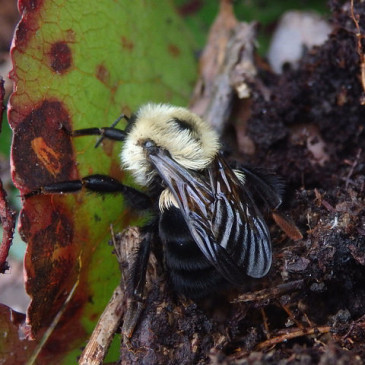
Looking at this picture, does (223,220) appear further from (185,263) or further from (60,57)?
(60,57)

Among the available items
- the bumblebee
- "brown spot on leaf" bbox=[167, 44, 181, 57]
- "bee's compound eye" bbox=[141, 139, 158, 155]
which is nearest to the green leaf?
the bumblebee

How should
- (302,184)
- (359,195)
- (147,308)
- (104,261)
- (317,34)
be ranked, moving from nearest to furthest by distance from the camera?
(147,308) → (359,195) → (104,261) → (302,184) → (317,34)

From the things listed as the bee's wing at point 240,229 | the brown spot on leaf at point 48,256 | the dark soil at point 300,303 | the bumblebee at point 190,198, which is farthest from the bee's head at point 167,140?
the dark soil at point 300,303

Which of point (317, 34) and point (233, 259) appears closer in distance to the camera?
point (233, 259)

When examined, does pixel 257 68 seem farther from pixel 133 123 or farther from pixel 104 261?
pixel 104 261

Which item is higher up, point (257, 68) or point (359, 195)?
point (257, 68)

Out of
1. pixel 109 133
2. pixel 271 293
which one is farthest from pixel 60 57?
pixel 271 293

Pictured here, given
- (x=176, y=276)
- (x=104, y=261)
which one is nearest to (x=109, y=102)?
(x=104, y=261)

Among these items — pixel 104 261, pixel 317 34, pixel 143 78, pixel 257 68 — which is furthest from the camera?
pixel 317 34
